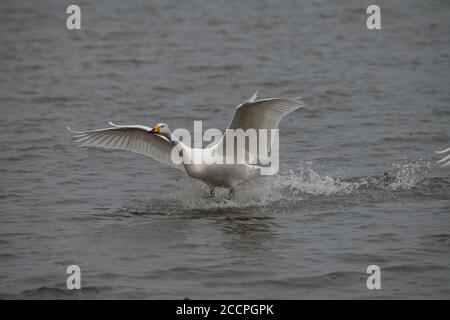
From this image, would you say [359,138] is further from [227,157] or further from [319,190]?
[227,157]

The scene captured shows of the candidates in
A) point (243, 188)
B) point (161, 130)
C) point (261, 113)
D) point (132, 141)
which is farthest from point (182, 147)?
point (243, 188)

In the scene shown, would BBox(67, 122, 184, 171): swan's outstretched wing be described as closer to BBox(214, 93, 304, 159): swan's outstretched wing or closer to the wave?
the wave

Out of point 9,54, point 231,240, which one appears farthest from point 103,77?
point 231,240

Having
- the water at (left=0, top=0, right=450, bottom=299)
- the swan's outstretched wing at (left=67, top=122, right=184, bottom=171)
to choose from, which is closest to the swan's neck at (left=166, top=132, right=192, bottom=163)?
the swan's outstretched wing at (left=67, top=122, right=184, bottom=171)

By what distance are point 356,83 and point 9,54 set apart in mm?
10753

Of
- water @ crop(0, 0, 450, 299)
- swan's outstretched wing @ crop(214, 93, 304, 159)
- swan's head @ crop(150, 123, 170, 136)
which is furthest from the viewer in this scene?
swan's head @ crop(150, 123, 170, 136)

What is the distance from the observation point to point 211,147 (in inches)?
525

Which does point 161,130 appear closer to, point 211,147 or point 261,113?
point 211,147

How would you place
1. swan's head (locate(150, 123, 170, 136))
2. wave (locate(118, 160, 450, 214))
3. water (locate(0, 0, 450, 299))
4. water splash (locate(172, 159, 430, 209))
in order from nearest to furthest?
water (locate(0, 0, 450, 299)) < swan's head (locate(150, 123, 170, 136)) < wave (locate(118, 160, 450, 214)) < water splash (locate(172, 159, 430, 209))

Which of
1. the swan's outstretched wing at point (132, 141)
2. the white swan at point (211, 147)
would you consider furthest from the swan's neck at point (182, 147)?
the swan's outstretched wing at point (132, 141)

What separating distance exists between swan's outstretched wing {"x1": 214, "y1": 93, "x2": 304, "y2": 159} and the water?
126 cm

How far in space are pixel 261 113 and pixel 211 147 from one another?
1019mm

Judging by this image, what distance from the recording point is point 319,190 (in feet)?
45.4

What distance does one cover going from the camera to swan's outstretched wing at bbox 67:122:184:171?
13.5 metres
